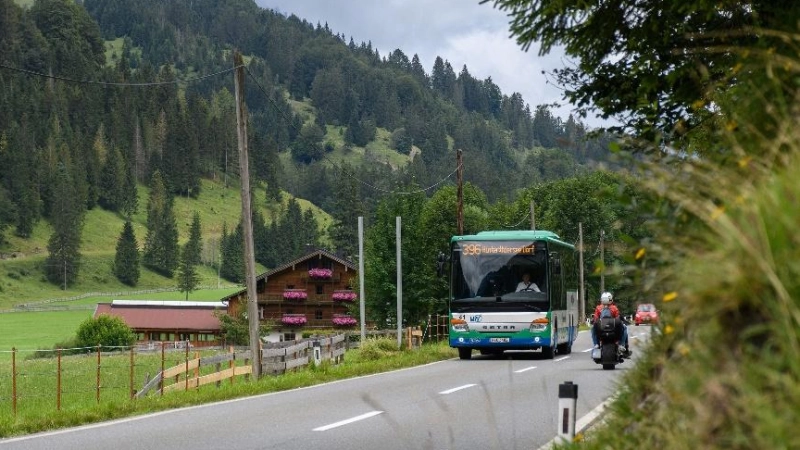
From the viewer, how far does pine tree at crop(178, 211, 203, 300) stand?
174688mm

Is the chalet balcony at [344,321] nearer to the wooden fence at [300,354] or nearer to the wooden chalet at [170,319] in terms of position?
the wooden chalet at [170,319]

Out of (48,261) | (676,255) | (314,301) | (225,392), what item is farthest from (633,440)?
(48,261)

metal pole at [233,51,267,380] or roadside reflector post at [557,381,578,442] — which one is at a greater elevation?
metal pole at [233,51,267,380]

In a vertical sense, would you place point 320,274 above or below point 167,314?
above

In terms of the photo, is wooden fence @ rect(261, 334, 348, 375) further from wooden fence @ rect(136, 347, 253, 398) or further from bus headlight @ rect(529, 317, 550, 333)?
bus headlight @ rect(529, 317, 550, 333)

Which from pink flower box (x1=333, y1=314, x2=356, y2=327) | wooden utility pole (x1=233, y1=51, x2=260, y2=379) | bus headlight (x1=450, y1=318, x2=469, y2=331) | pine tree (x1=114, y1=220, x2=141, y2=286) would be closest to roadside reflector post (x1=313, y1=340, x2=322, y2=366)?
wooden utility pole (x1=233, y1=51, x2=260, y2=379)

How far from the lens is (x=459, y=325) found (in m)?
31.7

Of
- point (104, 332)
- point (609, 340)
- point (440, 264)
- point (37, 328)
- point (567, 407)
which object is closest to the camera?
point (567, 407)

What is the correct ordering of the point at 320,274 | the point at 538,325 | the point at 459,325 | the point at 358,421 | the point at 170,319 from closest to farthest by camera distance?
1. the point at 358,421
2. the point at 538,325
3. the point at 459,325
4. the point at 170,319
5. the point at 320,274

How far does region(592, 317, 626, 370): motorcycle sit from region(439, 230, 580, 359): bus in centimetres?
699

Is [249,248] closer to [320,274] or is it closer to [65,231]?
[320,274]

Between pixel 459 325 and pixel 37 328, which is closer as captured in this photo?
pixel 459 325

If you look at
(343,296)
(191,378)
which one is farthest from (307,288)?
(191,378)

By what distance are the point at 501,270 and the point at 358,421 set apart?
16692mm
